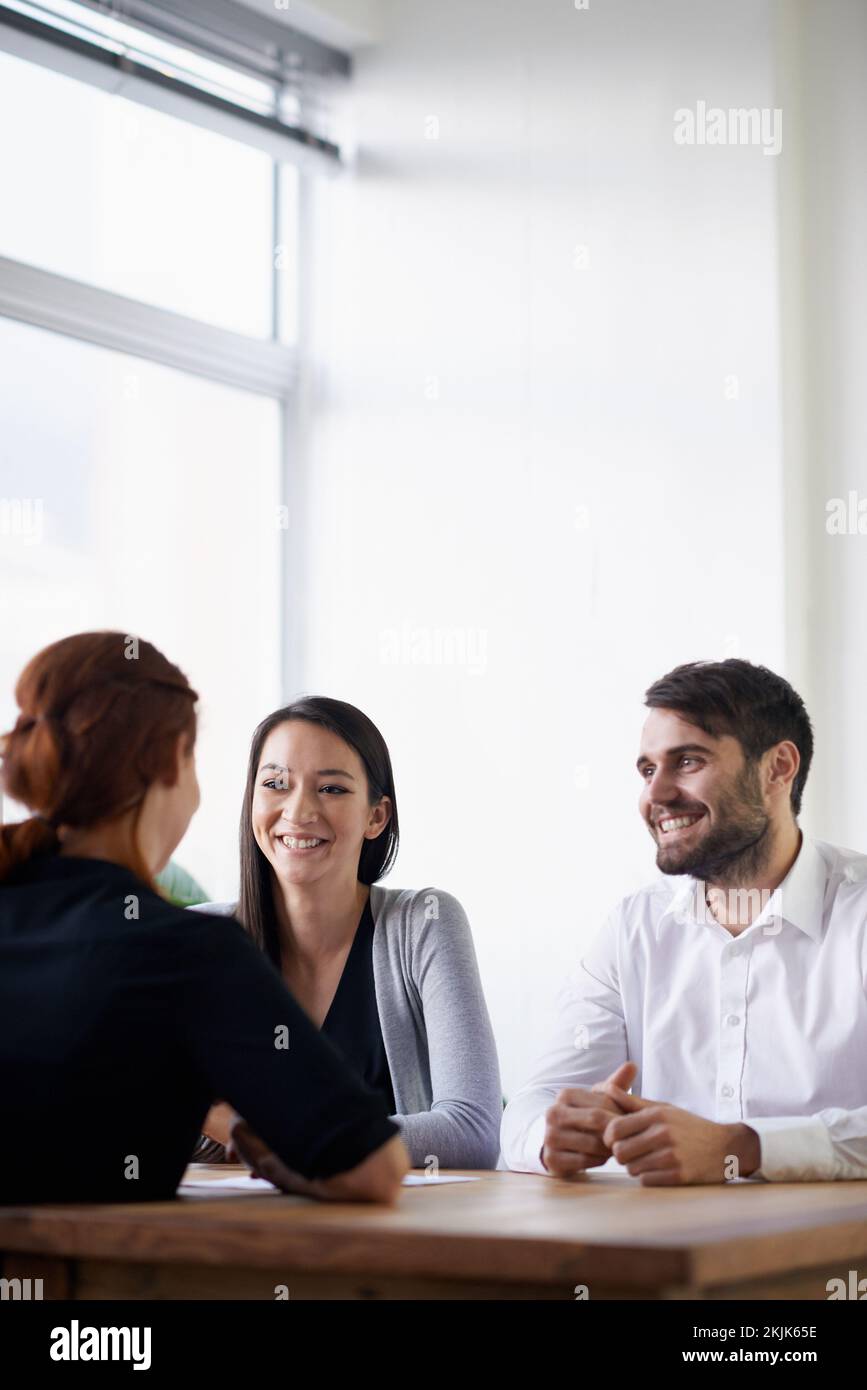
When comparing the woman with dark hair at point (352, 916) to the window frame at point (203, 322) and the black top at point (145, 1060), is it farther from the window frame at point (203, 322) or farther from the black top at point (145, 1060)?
the window frame at point (203, 322)

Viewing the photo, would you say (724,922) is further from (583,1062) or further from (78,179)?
(78,179)

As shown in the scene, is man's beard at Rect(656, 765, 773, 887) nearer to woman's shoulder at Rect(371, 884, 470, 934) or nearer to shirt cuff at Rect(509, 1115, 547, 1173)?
woman's shoulder at Rect(371, 884, 470, 934)

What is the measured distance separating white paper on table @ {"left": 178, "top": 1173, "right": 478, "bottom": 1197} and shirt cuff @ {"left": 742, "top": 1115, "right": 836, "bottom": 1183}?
A: 350 mm

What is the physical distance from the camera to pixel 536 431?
13.4 feet

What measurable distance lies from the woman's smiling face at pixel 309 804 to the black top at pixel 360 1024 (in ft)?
0.53

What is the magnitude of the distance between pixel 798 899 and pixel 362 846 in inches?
31.4

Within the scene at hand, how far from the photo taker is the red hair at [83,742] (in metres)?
1.69

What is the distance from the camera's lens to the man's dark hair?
8.54 feet
